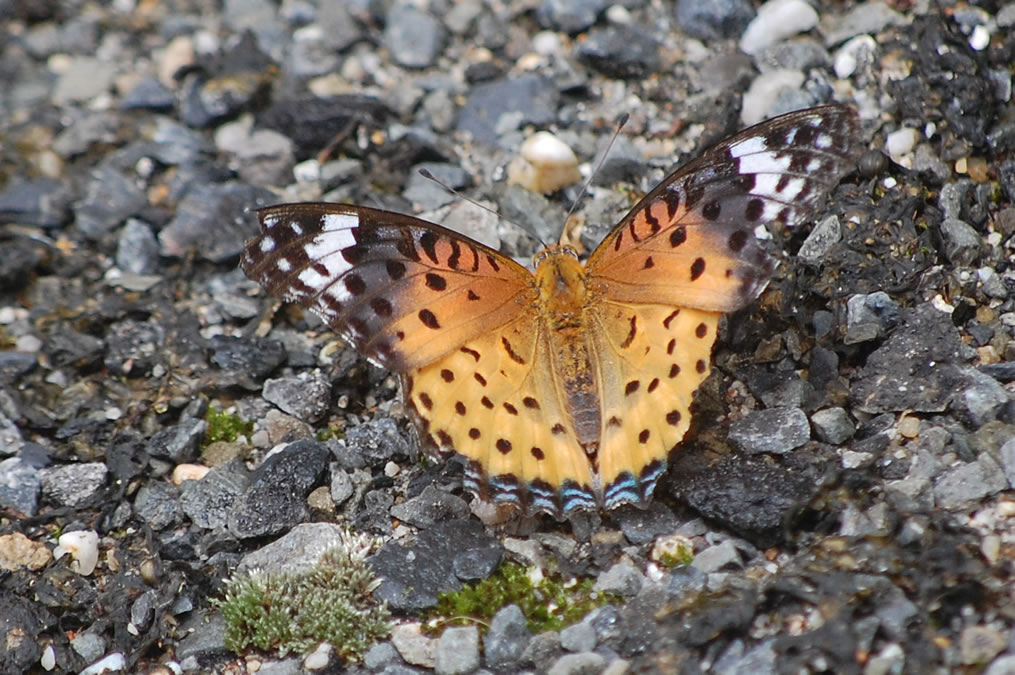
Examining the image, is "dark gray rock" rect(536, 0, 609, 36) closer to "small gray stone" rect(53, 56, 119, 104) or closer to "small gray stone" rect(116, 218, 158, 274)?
"small gray stone" rect(116, 218, 158, 274)

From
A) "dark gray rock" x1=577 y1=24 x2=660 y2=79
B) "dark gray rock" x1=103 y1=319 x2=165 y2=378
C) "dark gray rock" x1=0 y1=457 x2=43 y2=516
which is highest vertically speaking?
"dark gray rock" x1=577 y1=24 x2=660 y2=79

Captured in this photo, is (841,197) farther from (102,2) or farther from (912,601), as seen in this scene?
(102,2)

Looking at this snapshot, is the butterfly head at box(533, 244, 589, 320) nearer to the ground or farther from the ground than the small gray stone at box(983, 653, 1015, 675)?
farther from the ground

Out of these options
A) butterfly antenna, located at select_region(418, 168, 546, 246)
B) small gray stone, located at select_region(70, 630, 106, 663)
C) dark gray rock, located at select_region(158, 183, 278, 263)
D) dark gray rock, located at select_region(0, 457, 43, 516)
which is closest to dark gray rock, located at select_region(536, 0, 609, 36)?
butterfly antenna, located at select_region(418, 168, 546, 246)

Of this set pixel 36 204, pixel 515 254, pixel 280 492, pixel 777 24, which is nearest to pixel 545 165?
pixel 515 254

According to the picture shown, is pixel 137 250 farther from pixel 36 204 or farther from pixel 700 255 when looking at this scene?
pixel 700 255

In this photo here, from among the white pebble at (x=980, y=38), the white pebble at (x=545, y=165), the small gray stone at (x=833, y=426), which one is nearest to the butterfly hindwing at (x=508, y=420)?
the small gray stone at (x=833, y=426)
